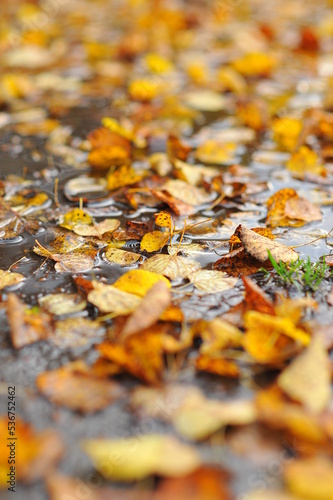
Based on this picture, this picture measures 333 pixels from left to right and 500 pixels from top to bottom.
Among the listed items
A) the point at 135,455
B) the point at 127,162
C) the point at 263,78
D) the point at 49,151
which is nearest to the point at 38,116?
the point at 49,151

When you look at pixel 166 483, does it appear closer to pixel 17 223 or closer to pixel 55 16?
pixel 17 223

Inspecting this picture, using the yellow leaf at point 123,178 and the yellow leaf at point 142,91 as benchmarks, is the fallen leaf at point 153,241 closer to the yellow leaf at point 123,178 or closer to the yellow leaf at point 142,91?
the yellow leaf at point 123,178

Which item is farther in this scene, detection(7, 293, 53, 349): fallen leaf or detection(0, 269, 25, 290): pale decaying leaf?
detection(0, 269, 25, 290): pale decaying leaf

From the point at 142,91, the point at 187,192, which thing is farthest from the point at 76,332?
the point at 142,91

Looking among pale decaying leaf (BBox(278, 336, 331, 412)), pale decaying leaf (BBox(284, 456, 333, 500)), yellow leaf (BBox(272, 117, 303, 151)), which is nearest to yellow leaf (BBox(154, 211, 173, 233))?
pale decaying leaf (BBox(278, 336, 331, 412))

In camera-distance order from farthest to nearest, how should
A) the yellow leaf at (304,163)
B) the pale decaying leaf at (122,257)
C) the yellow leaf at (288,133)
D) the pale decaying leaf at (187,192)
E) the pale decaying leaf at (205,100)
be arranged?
the pale decaying leaf at (205,100) → the yellow leaf at (288,133) → the yellow leaf at (304,163) → the pale decaying leaf at (187,192) → the pale decaying leaf at (122,257)

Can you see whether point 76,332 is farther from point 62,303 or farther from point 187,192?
point 187,192

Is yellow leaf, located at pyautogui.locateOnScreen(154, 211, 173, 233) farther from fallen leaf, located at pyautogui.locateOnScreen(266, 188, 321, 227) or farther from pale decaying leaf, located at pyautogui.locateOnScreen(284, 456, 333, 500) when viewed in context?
pale decaying leaf, located at pyautogui.locateOnScreen(284, 456, 333, 500)

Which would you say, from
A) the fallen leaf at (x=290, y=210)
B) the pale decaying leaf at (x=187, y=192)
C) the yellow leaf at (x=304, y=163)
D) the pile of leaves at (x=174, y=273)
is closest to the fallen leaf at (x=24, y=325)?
the pile of leaves at (x=174, y=273)
